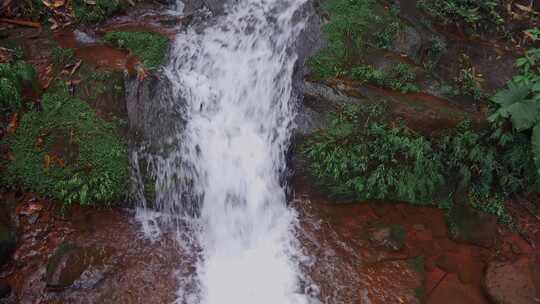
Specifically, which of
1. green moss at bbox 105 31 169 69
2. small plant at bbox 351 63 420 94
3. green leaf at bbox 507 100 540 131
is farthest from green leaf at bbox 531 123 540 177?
green moss at bbox 105 31 169 69

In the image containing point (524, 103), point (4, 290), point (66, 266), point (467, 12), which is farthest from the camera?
point (467, 12)

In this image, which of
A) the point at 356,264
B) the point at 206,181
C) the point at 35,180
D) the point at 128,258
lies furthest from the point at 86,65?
the point at 356,264

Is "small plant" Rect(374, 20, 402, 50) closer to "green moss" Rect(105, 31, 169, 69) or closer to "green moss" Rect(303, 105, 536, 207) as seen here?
"green moss" Rect(303, 105, 536, 207)

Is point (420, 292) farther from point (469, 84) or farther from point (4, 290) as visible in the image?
point (4, 290)

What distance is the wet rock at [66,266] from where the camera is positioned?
16.3ft

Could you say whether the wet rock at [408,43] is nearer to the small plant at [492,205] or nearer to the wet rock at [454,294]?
the small plant at [492,205]

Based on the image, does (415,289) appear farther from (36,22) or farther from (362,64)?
(36,22)

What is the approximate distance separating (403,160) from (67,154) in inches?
220

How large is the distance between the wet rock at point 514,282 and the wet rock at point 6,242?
22.6ft

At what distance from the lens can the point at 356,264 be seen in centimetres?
577

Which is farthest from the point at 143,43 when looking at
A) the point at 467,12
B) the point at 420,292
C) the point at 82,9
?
the point at 467,12

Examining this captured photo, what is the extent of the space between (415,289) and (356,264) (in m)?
0.91

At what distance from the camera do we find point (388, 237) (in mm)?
6059

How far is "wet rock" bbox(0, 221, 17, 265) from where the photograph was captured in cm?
505
